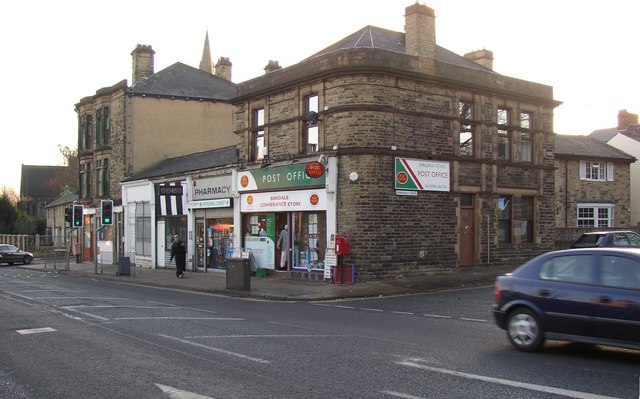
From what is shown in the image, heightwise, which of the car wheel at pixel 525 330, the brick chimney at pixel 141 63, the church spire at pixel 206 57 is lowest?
the car wheel at pixel 525 330

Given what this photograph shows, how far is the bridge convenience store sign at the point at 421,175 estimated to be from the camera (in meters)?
20.4

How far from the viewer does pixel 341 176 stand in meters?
20.1

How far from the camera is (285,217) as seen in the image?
2262 cm

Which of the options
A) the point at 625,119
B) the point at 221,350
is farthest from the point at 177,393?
the point at 625,119

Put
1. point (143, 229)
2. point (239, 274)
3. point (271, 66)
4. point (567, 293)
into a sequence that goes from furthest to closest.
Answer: point (143, 229), point (271, 66), point (239, 274), point (567, 293)

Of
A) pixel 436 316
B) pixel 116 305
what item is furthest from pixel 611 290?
pixel 116 305

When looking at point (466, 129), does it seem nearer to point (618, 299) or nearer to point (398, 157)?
point (398, 157)

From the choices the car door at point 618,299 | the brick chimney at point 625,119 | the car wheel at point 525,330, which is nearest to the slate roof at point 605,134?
the brick chimney at point 625,119

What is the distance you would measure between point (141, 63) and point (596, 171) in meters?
30.4

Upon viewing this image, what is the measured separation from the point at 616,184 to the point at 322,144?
27.1 m

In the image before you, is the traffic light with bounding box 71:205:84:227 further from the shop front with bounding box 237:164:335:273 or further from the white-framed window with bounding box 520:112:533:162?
the white-framed window with bounding box 520:112:533:162

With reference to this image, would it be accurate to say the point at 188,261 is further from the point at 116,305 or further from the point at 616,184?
the point at 616,184

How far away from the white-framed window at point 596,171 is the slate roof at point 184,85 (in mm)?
23027

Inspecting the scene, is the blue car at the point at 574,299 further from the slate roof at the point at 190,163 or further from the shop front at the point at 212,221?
the slate roof at the point at 190,163
